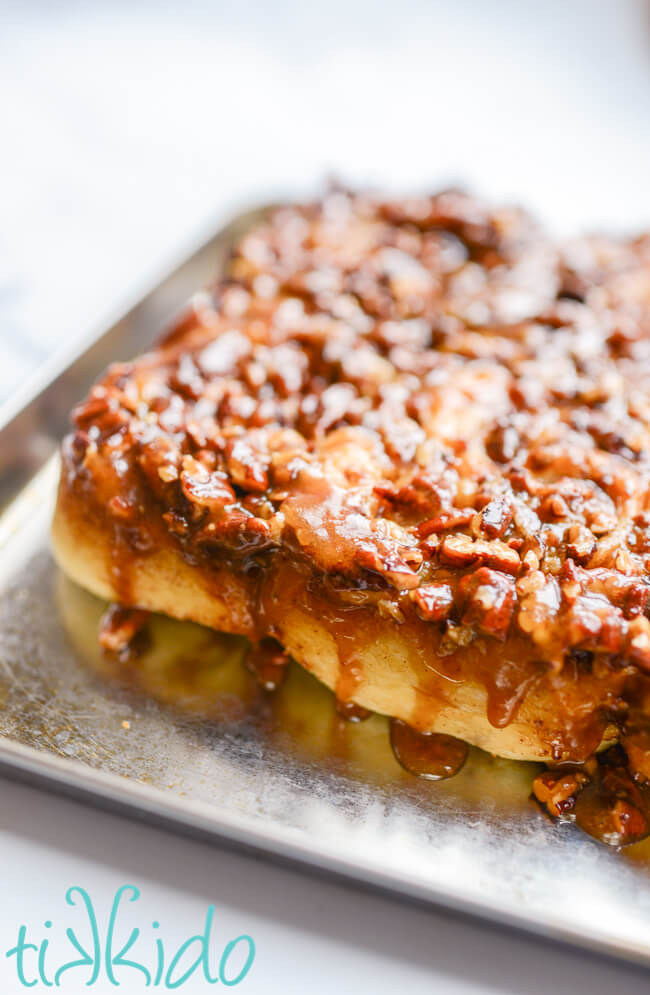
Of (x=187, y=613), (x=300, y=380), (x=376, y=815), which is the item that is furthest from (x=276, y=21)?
(x=376, y=815)

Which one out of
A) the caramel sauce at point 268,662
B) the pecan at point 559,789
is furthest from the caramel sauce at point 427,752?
the caramel sauce at point 268,662

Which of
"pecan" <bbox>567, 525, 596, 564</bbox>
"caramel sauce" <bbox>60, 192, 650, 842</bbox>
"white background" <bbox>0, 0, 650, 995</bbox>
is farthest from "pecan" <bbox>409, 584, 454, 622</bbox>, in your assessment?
"white background" <bbox>0, 0, 650, 995</bbox>

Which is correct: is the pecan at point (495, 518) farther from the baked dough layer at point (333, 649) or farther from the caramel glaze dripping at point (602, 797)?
the caramel glaze dripping at point (602, 797)

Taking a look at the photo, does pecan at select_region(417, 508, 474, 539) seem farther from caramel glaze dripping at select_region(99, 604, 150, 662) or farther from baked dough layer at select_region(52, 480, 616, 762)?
caramel glaze dripping at select_region(99, 604, 150, 662)

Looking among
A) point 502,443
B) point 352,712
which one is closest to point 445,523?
point 502,443

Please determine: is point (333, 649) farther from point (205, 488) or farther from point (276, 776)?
point (205, 488)
